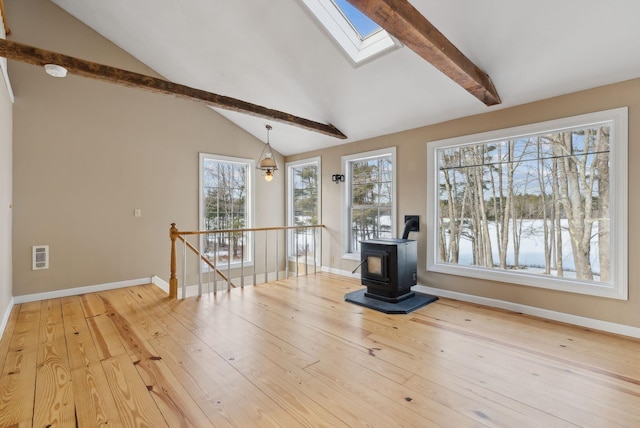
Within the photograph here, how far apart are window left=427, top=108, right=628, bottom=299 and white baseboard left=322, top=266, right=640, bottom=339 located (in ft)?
0.91

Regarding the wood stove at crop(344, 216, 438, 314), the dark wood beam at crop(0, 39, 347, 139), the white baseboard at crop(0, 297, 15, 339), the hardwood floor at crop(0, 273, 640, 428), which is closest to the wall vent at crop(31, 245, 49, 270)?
the white baseboard at crop(0, 297, 15, 339)

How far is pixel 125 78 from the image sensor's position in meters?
3.15

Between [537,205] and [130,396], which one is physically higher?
[537,205]

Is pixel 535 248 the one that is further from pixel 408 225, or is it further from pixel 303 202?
pixel 303 202

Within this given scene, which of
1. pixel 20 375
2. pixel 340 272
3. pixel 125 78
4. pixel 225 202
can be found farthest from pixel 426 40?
pixel 225 202

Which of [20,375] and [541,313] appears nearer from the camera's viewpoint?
[20,375]

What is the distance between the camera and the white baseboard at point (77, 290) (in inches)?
152

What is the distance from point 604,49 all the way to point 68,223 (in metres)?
6.22

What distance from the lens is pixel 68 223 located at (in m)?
4.12

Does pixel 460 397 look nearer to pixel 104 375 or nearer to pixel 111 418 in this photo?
pixel 111 418

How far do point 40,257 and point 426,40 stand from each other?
5.09m

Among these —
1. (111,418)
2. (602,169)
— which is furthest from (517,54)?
(111,418)

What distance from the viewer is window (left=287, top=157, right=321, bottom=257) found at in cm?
596

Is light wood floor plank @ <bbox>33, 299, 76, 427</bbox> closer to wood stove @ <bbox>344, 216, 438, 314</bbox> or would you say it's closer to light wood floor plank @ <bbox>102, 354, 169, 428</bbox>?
light wood floor plank @ <bbox>102, 354, 169, 428</bbox>
